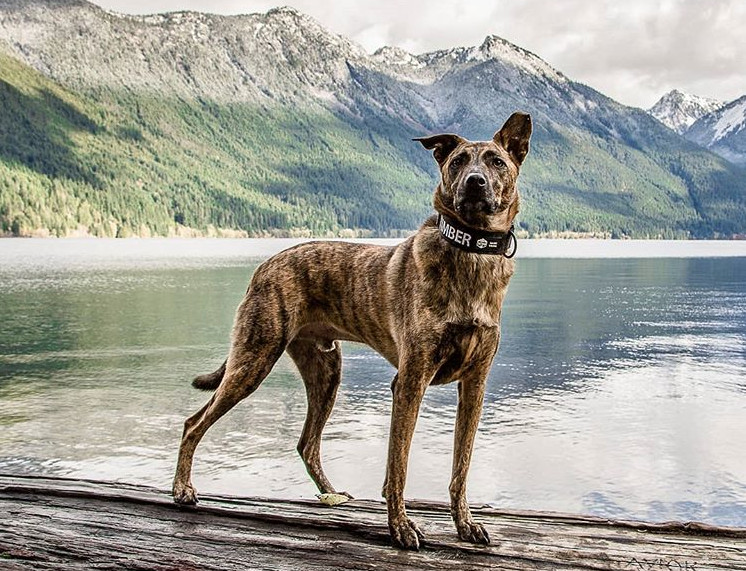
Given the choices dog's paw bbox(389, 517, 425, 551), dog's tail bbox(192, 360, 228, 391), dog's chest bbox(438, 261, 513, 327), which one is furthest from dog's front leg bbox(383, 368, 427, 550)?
dog's tail bbox(192, 360, 228, 391)

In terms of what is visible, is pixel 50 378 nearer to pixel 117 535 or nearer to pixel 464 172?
→ pixel 117 535

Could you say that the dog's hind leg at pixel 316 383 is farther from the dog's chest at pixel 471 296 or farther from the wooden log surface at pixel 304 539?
the dog's chest at pixel 471 296

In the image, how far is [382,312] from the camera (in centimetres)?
440

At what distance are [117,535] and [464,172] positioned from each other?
8.84ft

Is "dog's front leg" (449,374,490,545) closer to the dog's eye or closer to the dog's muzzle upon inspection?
the dog's muzzle

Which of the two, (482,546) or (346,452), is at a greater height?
(482,546)

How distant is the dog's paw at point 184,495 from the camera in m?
4.80

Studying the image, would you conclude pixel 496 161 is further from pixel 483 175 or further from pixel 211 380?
pixel 211 380

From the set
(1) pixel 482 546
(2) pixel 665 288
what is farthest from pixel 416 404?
(2) pixel 665 288

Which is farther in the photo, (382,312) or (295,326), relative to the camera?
(295,326)

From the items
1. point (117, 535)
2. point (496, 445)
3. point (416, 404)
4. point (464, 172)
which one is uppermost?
point (464, 172)

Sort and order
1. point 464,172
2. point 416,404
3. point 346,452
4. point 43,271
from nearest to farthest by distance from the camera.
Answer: point 464,172 → point 416,404 → point 346,452 → point 43,271

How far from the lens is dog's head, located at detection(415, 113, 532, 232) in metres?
3.83

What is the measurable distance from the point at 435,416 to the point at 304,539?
33.2ft
